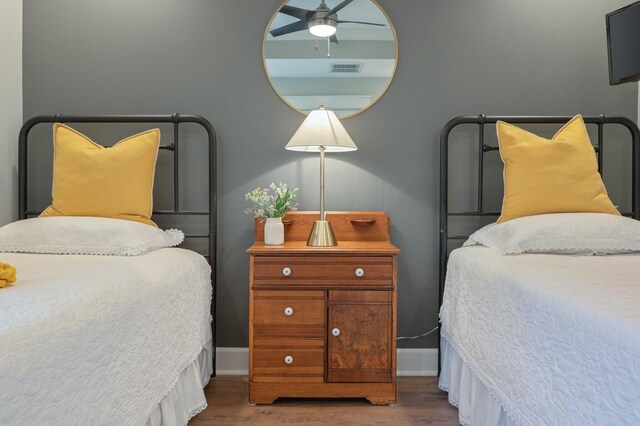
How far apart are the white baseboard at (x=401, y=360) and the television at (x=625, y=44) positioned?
5.19 feet

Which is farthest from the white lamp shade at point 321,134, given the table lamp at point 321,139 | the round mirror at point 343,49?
the round mirror at point 343,49

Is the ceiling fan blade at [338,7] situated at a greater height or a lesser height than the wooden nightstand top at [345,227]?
greater

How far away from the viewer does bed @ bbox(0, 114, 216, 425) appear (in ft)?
2.93

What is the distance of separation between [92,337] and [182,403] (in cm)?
79

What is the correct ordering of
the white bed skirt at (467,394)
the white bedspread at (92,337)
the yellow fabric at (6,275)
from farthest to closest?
1. the white bed skirt at (467,394)
2. the yellow fabric at (6,275)
3. the white bedspread at (92,337)

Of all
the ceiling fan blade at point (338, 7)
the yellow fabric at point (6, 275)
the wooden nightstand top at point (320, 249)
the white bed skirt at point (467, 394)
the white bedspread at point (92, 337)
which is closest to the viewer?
the white bedspread at point (92, 337)

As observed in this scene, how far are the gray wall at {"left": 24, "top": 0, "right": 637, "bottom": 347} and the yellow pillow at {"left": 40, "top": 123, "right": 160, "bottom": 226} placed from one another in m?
0.36

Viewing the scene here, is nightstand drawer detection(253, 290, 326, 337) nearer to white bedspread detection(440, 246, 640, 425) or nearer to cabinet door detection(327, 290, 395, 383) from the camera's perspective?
cabinet door detection(327, 290, 395, 383)

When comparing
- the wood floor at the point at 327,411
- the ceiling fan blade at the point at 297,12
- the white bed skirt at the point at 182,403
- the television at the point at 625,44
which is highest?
the ceiling fan blade at the point at 297,12

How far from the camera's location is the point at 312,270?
81.7 inches

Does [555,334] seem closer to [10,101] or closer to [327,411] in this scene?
[327,411]

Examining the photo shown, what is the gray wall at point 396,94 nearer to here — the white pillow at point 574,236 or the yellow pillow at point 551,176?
the yellow pillow at point 551,176

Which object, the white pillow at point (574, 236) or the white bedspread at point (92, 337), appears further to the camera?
the white pillow at point (574, 236)

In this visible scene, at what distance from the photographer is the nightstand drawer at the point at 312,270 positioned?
2.07 m
